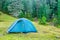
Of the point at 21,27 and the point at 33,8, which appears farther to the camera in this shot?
the point at 33,8

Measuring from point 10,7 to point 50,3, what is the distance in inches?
497

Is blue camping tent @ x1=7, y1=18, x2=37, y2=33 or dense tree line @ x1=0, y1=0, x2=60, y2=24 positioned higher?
blue camping tent @ x1=7, y1=18, x2=37, y2=33

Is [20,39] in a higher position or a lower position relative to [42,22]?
higher

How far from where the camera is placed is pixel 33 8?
48.5 metres

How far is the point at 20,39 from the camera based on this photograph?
14.8 m

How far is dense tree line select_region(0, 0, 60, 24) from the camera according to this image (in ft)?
137

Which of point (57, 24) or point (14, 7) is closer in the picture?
point (57, 24)

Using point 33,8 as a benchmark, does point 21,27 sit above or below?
above

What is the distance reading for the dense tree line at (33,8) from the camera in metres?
41.6

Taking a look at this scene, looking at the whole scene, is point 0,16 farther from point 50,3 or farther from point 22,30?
point 22,30

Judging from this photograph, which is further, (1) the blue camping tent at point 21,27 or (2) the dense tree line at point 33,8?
(2) the dense tree line at point 33,8

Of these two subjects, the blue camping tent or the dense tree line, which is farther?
the dense tree line

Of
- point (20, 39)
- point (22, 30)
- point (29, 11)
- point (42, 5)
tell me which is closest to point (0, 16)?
point (29, 11)

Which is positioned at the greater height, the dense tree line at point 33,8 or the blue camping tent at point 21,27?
the blue camping tent at point 21,27
